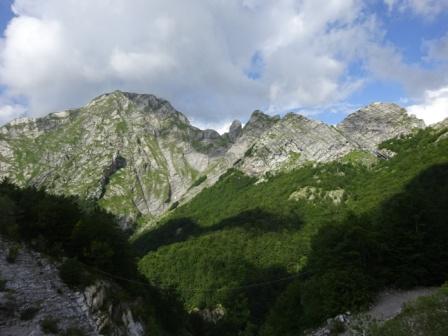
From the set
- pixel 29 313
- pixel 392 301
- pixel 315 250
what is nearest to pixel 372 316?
pixel 392 301

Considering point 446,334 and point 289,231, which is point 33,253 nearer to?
point 446,334

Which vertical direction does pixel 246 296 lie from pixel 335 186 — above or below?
below

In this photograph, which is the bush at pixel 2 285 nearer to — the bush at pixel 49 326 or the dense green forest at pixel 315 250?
the bush at pixel 49 326

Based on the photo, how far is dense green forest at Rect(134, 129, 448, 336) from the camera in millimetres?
34281

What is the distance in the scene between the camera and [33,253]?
1195 inches

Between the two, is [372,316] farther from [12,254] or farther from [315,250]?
[12,254]

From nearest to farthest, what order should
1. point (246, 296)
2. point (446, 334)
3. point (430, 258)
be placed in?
point (446, 334) < point (430, 258) < point (246, 296)

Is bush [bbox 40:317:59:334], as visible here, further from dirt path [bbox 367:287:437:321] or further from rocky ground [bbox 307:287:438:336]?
Answer: dirt path [bbox 367:287:437:321]

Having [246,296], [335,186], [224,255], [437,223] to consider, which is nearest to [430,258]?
[437,223]

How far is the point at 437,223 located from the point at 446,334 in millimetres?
19577

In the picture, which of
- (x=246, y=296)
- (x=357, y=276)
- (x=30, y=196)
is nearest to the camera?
(x=357, y=276)

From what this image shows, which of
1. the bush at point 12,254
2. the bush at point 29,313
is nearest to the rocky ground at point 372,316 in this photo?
the bush at point 29,313

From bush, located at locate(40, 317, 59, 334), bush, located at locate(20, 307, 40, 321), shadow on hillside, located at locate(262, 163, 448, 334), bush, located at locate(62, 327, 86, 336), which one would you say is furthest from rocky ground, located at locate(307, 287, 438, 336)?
bush, located at locate(20, 307, 40, 321)

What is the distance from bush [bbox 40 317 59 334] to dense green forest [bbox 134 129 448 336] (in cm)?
2037
